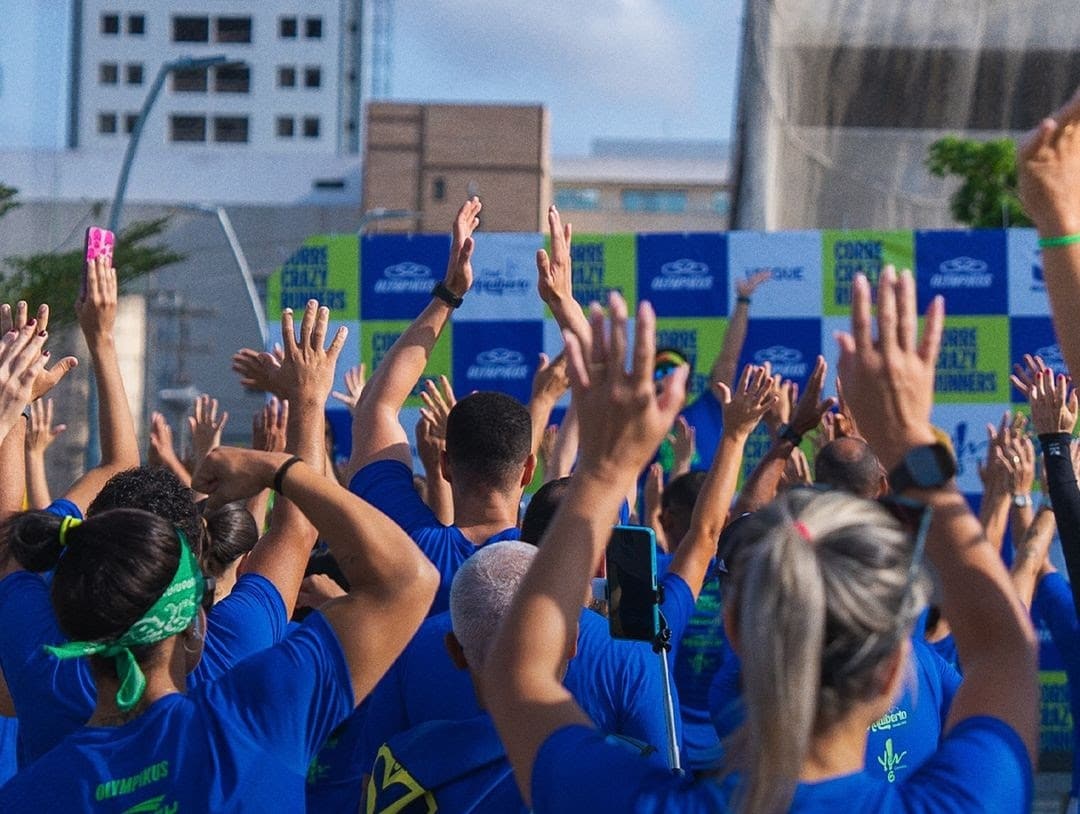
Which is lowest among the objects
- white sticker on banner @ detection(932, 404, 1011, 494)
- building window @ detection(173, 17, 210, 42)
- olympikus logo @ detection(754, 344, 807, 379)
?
white sticker on banner @ detection(932, 404, 1011, 494)

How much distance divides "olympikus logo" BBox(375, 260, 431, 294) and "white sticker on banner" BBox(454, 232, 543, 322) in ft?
0.99

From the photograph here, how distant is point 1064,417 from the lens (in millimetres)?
3975

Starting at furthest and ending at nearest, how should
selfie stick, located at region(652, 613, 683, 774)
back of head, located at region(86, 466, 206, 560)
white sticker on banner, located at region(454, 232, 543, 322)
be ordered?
1. white sticker on banner, located at region(454, 232, 543, 322)
2. back of head, located at region(86, 466, 206, 560)
3. selfie stick, located at region(652, 613, 683, 774)

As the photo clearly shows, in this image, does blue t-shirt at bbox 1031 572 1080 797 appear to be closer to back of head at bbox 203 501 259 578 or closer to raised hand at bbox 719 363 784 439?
raised hand at bbox 719 363 784 439

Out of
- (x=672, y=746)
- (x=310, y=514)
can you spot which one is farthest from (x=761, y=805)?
(x=672, y=746)

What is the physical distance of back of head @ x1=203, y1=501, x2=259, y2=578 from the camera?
4.27m

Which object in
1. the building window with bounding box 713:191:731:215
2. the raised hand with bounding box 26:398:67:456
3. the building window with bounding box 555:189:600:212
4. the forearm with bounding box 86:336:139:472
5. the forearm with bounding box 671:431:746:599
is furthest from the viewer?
the building window with bounding box 713:191:731:215

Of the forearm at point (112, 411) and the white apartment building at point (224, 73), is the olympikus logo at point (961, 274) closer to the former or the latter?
the forearm at point (112, 411)

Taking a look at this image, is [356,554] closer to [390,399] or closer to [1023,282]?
[390,399]

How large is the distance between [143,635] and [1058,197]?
177 centimetres

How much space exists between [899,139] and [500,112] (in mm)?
41033

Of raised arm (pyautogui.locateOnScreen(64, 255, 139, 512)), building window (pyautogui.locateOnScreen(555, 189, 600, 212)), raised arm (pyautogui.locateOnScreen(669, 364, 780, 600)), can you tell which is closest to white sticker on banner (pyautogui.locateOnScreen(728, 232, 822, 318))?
raised arm (pyautogui.locateOnScreen(669, 364, 780, 600))

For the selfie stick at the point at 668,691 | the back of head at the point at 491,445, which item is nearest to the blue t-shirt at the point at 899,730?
the selfie stick at the point at 668,691

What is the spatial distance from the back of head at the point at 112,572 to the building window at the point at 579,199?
2636 inches
